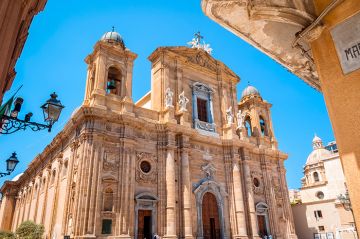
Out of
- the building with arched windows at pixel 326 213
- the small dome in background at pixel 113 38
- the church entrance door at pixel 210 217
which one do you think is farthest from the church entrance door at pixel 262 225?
the small dome in background at pixel 113 38

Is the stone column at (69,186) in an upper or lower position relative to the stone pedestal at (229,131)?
lower

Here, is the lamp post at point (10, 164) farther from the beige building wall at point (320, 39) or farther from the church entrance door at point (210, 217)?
the church entrance door at point (210, 217)

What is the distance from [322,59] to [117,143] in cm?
1462

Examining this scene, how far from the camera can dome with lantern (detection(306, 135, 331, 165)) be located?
1968 inches

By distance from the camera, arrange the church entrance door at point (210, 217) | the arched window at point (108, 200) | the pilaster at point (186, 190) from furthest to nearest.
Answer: the church entrance door at point (210, 217) < the pilaster at point (186, 190) < the arched window at point (108, 200)

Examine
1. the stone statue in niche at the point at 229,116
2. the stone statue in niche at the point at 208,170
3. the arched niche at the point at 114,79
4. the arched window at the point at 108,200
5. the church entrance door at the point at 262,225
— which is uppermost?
the arched niche at the point at 114,79

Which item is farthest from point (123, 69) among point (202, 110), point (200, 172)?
point (200, 172)

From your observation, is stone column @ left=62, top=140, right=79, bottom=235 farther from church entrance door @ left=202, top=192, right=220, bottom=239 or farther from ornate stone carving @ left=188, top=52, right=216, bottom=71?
ornate stone carving @ left=188, top=52, right=216, bottom=71

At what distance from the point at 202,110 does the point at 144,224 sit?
10186 mm

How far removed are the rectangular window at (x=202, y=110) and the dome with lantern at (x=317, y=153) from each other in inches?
1356

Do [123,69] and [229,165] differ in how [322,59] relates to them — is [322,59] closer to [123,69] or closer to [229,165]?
[123,69]

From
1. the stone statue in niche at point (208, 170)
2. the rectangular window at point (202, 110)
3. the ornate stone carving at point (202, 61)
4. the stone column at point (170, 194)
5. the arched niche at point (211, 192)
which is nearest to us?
the stone column at point (170, 194)

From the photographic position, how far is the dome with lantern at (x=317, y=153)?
1968 inches

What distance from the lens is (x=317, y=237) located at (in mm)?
26469
